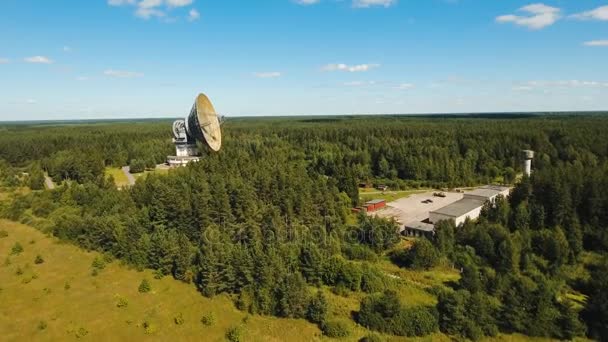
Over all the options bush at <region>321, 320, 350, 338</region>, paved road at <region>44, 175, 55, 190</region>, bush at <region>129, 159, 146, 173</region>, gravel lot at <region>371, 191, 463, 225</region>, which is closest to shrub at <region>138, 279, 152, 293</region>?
bush at <region>321, 320, 350, 338</region>

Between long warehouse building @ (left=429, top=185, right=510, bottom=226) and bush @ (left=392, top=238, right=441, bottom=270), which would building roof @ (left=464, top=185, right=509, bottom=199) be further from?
bush @ (left=392, top=238, right=441, bottom=270)

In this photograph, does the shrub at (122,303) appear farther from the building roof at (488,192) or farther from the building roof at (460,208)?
the building roof at (488,192)

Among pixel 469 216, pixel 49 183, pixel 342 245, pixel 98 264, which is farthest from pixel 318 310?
pixel 49 183

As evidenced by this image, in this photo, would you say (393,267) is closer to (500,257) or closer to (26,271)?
(500,257)

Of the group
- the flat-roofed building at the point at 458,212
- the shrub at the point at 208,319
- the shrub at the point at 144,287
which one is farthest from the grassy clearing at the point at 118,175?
the flat-roofed building at the point at 458,212

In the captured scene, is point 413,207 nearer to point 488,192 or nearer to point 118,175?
point 488,192

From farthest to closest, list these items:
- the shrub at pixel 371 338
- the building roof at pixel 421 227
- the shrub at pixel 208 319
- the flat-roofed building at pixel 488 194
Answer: the flat-roofed building at pixel 488 194 → the building roof at pixel 421 227 → the shrub at pixel 208 319 → the shrub at pixel 371 338
